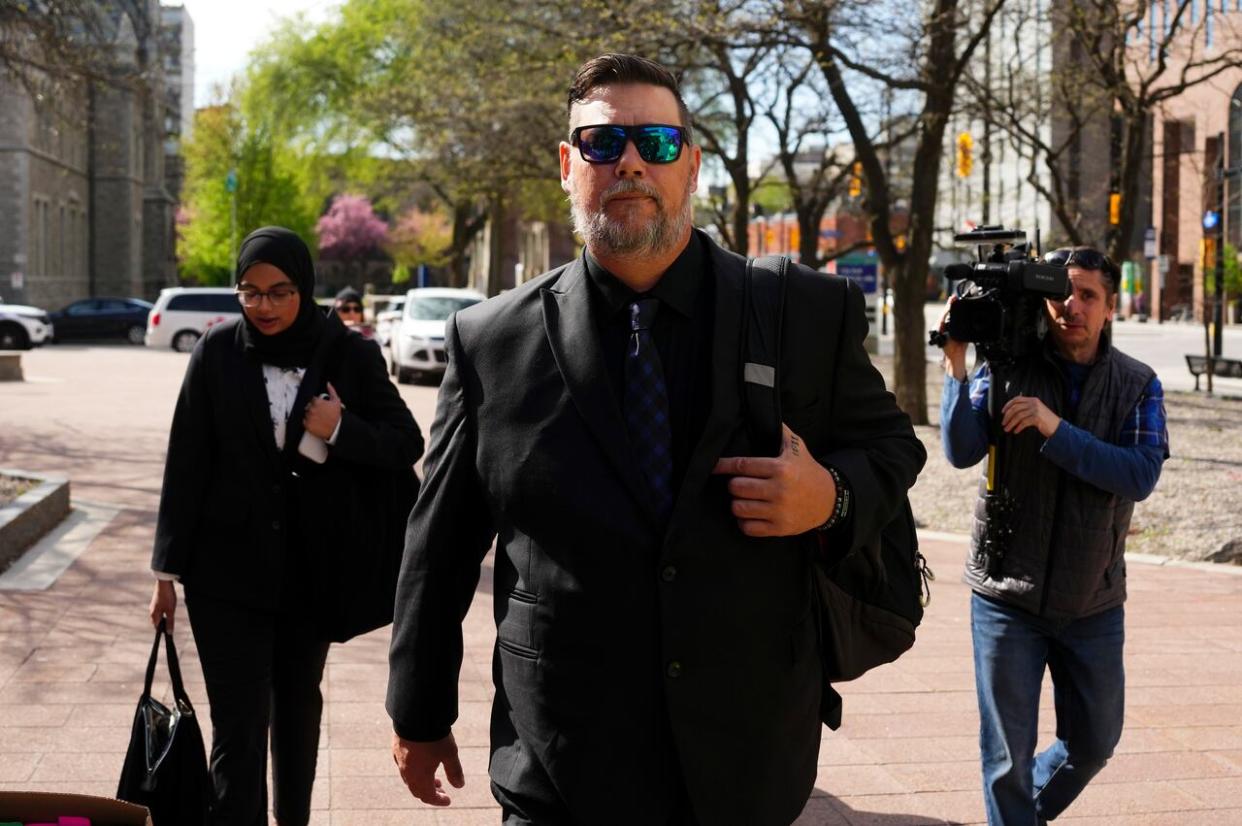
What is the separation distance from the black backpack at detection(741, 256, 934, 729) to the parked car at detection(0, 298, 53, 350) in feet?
131

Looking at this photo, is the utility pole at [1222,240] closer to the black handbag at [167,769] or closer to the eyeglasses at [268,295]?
the eyeglasses at [268,295]

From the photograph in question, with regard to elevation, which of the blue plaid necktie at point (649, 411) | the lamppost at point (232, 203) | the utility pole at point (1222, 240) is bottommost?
the blue plaid necktie at point (649, 411)

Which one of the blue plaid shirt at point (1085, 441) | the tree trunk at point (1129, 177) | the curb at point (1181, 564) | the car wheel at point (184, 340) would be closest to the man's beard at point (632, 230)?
the blue plaid shirt at point (1085, 441)

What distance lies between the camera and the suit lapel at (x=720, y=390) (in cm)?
261

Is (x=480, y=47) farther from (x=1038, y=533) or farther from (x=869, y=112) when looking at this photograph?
(x=1038, y=533)

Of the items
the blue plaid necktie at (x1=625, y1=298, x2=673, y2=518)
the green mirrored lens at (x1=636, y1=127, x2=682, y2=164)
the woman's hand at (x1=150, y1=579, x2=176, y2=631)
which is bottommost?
the woman's hand at (x1=150, y1=579, x2=176, y2=631)

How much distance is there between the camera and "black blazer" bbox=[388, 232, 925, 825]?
263 cm

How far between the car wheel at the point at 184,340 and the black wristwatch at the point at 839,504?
37.3 meters

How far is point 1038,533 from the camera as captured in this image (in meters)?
4.33

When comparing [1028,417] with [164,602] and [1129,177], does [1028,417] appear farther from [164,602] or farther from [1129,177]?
[1129,177]

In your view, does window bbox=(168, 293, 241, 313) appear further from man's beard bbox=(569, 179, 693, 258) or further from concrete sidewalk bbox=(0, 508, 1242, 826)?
man's beard bbox=(569, 179, 693, 258)

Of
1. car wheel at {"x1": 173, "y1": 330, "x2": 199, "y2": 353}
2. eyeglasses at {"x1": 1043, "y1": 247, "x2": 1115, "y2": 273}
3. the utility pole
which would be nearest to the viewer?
eyeglasses at {"x1": 1043, "y1": 247, "x2": 1115, "y2": 273}

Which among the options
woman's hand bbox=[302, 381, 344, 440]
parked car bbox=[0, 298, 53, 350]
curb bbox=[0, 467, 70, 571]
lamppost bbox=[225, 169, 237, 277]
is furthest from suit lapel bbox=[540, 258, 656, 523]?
lamppost bbox=[225, 169, 237, 277]

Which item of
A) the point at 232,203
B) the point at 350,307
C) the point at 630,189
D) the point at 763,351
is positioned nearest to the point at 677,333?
the point at 763,351
